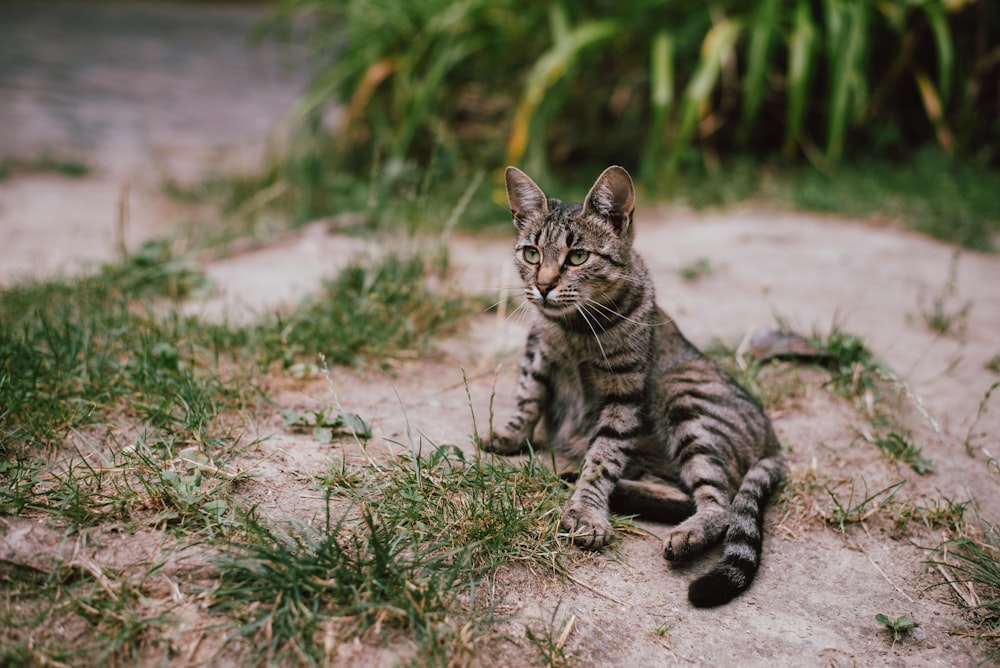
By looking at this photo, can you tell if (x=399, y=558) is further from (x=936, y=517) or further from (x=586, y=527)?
(x=936, y=517)

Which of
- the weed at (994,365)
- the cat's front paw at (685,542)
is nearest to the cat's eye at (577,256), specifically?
the cat's front paw at (685,542)

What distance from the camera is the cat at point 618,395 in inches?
92.3

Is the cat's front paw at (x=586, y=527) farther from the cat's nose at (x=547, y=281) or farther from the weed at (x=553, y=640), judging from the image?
the cat's nose at (x=547, y=281)

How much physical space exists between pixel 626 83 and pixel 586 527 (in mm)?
4642

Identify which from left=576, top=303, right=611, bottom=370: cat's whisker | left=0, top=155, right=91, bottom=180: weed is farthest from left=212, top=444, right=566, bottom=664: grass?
left=0, top=155, right=91, bottom=180: weed

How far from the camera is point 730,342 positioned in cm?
343

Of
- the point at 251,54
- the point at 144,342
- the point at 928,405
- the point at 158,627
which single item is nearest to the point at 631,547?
the point at 158,627

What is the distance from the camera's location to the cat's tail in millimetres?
2006

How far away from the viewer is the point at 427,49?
6.22 meters

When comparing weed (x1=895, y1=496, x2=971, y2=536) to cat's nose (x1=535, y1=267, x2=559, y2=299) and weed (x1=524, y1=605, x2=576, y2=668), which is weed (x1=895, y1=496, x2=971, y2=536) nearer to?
weed (x1=524, y1=605, x2=576, y2=668)

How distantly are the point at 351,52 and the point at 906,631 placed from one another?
609cm

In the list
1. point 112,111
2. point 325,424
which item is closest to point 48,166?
point 112,111

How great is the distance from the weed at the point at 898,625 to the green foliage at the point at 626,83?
12.7ft

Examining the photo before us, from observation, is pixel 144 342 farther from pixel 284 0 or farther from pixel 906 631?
pixel 284 0
